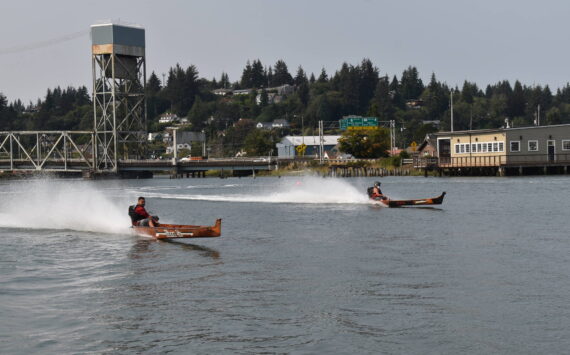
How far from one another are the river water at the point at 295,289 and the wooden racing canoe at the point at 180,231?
2.22ft

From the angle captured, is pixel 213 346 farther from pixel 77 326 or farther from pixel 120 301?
pixel 120 301

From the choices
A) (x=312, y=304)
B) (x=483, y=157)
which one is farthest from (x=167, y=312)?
(x=483, y=157)

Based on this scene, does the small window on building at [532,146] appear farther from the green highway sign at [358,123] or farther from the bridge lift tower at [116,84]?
the bridge lift tower at [116,84]

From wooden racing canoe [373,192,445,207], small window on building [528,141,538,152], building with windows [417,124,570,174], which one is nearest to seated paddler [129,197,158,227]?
wooden racing canoe [373,192,445,207]

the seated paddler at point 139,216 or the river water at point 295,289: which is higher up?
the seated paddler at point 139,216

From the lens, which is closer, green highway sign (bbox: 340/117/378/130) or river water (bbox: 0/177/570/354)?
river water (bbox: 0/177/570/354)

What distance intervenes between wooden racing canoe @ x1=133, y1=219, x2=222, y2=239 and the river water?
2.22ft

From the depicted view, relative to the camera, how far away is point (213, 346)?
20266 millimetres

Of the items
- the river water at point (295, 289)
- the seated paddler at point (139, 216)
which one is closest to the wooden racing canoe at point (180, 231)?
the seated paddler at point (139, 216)

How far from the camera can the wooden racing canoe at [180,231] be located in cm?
3688

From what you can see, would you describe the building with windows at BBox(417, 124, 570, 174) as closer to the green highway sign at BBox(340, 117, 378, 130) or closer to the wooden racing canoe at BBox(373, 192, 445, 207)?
the green highway sign at BBox(340, 117, 378, 130)

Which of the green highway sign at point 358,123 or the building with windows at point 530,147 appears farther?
the green highway sign at point 358,123

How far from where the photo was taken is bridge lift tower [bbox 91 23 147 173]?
617 feet

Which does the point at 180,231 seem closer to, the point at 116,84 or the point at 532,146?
the point at 532,146
